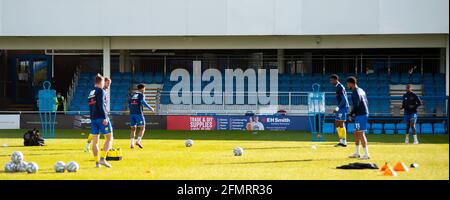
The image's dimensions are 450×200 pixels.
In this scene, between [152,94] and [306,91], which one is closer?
[306,91]

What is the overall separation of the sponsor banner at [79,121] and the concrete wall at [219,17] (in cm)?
418

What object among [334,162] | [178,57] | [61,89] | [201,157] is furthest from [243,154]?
[61,89]

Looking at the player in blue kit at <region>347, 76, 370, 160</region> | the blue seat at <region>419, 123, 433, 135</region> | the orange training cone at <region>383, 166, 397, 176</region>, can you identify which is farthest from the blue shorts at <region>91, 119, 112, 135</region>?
the blue seat at <region>419, 123, 433, 135</region>

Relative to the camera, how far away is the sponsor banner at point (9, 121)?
39.9 m

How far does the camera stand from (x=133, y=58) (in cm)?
4547

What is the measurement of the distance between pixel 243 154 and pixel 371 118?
16.5 metres

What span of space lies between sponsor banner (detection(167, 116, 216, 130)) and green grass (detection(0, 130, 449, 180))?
8108mm

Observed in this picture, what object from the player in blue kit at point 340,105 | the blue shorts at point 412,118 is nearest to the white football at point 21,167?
the player in blue kit at point 340,105

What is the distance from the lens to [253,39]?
41.8m

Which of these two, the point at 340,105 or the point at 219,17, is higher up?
the point at 219,17

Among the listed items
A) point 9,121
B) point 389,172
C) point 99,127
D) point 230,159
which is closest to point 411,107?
point 230,159

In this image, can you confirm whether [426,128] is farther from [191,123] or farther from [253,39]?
[191,123]

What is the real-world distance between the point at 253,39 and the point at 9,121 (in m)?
12.7
